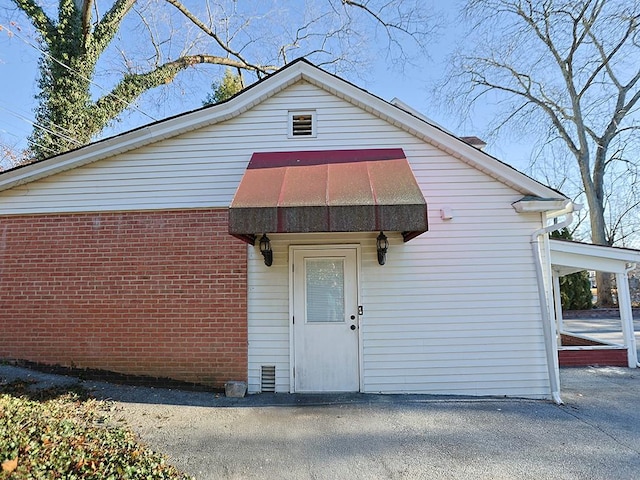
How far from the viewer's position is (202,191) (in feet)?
22.1

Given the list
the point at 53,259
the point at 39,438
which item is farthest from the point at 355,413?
the point at 53,259

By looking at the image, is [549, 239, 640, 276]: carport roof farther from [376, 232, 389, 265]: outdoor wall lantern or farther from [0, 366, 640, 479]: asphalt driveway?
[376, 232, 389, 265]: outdoor wall lantern

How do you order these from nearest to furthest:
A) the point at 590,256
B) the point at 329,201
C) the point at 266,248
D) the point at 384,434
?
1. the point at 384,434
2. the point at 329,201
3. the point at 266,248
4. the point at 590,256

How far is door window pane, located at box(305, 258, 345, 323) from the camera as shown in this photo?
6512 mm

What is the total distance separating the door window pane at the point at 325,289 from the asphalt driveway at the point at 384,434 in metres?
1.31

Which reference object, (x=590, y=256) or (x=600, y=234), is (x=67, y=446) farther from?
(x=600, y=234)

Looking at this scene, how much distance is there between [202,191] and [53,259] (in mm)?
2936

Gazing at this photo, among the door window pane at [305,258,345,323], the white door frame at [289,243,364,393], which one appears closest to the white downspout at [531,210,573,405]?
the white door frame at [289,243,364,393]

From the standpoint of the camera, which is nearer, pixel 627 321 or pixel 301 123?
pixel 301 123

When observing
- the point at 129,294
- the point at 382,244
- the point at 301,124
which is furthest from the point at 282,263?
the point at 129,294

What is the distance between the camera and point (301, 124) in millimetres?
7035

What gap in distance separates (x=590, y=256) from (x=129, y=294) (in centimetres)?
1006

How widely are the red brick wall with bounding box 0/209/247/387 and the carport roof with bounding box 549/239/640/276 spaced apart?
7.47m

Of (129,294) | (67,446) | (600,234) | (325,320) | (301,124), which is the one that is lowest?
(67,446)
